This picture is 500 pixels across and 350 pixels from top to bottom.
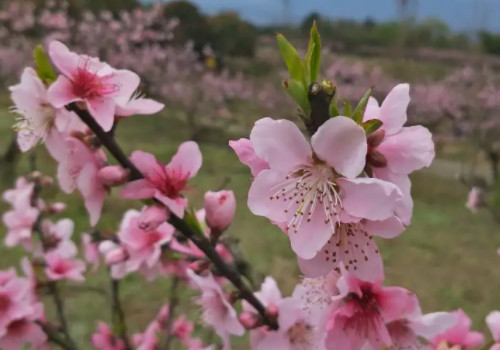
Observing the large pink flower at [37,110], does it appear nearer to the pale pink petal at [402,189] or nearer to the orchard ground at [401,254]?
the pale pink petal at [402,189]

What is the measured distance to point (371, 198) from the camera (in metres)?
0.31

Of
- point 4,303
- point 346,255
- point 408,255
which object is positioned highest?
point 346,255

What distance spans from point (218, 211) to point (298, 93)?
20 centimetres

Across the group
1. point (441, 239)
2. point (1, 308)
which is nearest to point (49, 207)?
point (1, 308)

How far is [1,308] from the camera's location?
70 cm

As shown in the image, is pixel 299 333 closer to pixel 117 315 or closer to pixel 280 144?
pixel 280 144

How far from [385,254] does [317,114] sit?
2.98m

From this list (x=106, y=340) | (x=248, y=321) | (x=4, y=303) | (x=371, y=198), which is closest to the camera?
(x=371, y=198)

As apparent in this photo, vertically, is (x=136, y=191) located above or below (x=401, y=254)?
above

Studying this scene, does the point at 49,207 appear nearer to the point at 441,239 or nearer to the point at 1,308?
the point at 1,308

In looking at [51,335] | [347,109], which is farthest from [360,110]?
[51,335]

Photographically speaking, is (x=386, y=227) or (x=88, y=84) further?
(x=88, y=84)

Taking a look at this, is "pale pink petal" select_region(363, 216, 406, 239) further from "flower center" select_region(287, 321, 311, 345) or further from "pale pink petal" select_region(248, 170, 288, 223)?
"flower center" select_region(287, 321, 311, 345)

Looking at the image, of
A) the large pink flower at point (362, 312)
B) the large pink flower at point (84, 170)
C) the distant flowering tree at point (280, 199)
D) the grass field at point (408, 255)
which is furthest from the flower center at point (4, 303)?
the grass field at point (408, 255)
